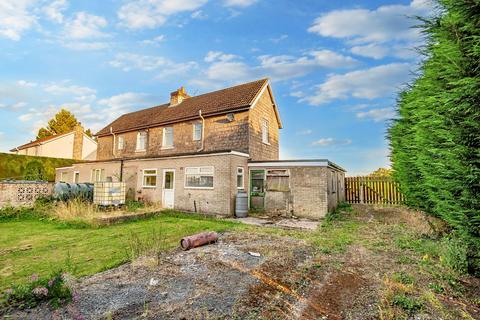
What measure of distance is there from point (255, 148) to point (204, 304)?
503 inches

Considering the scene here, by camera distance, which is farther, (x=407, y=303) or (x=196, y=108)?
(x=196, y=108)

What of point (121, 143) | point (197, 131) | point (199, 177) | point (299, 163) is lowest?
point (199, 177)

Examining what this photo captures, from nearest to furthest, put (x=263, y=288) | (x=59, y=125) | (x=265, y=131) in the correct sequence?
(x=263, y=288) → (x=265, y=131) → (x=59, y=125)

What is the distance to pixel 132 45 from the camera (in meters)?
10.6

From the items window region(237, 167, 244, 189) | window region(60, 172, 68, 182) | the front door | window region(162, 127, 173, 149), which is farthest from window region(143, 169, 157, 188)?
window region(60, 172, 68, 182)

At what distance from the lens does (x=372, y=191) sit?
17.6 meters

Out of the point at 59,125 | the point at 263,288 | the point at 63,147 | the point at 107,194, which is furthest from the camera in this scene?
the point at 59,125

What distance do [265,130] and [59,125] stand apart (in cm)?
4059

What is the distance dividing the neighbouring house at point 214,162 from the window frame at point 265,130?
0.26 ft

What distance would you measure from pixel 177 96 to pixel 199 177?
1121cm

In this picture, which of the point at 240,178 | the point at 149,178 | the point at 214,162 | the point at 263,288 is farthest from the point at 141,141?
the point at 263,288

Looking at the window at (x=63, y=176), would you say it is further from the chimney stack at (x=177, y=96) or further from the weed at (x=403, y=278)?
the weed at (x=403, y=278)

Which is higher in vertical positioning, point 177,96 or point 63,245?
point 177,96

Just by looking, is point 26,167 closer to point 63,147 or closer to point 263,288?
point 63,147
